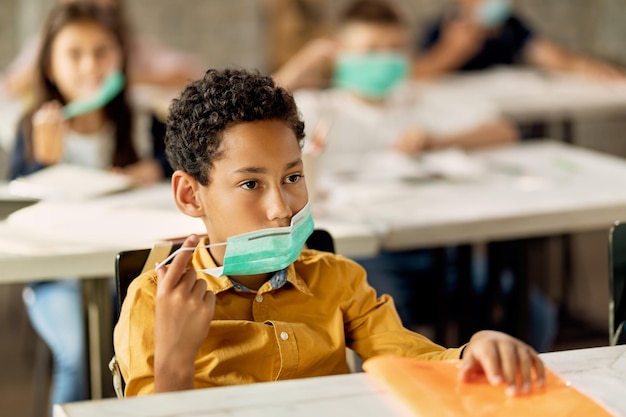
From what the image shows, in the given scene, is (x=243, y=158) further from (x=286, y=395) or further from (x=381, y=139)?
(x=381, y=139)

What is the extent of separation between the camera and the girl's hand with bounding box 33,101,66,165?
248cm

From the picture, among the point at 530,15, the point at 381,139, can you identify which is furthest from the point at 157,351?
the point at 530,15

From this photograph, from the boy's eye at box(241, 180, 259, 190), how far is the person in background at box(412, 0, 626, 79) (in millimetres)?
3121

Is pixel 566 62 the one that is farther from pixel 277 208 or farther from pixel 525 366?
pixel 525 366

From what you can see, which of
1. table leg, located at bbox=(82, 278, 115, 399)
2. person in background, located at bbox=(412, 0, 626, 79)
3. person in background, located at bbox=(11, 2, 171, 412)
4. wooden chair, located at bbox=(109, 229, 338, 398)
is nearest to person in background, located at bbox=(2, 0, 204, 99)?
person in background, located at bbox=(11, 2, 171, 412)

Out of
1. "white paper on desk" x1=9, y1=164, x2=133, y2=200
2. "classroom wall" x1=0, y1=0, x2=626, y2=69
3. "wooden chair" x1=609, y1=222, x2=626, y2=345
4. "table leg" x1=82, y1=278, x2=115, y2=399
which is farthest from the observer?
"classroom wall" x1=0, y1=0, x2=626, y2=69

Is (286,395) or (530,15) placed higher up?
(530,15)

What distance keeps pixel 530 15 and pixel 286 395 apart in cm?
522

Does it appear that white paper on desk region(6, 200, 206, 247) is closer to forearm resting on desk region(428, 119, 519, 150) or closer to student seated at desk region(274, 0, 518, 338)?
student seated at desk region(274, 0, 518, 338)

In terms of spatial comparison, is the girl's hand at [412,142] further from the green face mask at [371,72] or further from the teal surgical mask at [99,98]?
the teal surgical mask at [99,98]

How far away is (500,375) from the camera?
107cm

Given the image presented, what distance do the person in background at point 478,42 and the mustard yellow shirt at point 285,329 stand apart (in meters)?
3.03

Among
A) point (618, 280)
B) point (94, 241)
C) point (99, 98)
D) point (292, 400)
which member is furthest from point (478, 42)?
point (292, 400)

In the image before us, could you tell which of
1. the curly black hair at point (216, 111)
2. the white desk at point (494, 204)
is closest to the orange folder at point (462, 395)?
the curly black hair at point (216, 111)
